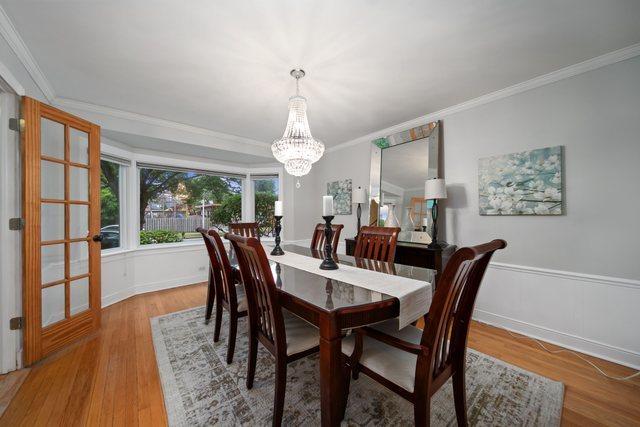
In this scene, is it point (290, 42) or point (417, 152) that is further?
point (417, 152)

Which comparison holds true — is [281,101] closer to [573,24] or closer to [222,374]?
[573,24]

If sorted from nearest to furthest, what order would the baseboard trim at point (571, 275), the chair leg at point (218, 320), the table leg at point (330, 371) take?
the table leg at point (330, 371) < the baseboard trim at point (571, 275) < the chair leg at point (218, 320)

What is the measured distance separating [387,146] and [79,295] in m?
3.77

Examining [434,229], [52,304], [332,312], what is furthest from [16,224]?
[434,229]

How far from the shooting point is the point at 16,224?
1743 millimetres

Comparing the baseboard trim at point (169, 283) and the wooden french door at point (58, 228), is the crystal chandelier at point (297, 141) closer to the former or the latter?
the wooden french door at point (58, 228)

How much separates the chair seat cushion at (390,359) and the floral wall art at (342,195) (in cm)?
280

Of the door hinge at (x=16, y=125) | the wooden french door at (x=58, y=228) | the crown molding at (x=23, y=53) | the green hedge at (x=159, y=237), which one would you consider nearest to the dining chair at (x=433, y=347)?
the wooden french door at (x=58, y=228)

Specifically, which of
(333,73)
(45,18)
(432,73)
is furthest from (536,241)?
(45,18)

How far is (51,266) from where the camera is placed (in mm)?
2072

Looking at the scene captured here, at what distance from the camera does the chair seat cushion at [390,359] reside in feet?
3.45

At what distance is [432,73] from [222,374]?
2.90 meters

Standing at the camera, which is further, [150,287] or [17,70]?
[150,287]

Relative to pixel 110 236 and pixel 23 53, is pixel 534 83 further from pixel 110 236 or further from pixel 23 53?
pixel 110 236
